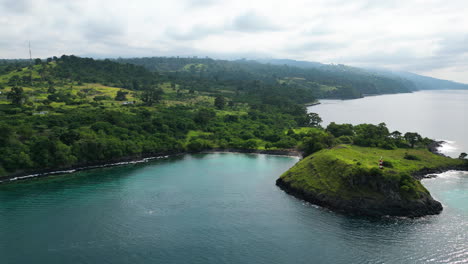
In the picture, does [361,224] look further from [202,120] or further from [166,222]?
[202,120]

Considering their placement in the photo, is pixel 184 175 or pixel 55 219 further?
pixel 184 175

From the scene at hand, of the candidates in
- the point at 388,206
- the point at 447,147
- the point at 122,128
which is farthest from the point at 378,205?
the point at 122,128

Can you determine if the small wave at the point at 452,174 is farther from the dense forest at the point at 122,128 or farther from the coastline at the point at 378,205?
the coastline at the point at 378,205

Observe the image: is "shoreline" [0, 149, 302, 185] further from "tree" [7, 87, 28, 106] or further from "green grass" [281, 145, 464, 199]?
"tree" [7, 87, 28, 106]

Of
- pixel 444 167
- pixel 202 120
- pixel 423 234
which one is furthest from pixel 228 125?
pixel 423 234

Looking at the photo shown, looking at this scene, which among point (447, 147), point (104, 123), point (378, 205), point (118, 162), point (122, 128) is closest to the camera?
point (378, 205)

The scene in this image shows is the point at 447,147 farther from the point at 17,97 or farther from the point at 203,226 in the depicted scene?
the point at 17,97

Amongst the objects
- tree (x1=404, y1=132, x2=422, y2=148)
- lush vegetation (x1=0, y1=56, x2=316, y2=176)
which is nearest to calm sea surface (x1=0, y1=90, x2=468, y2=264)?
lush vegetation (x1=0, y1=56, x2=316, y2=176)
